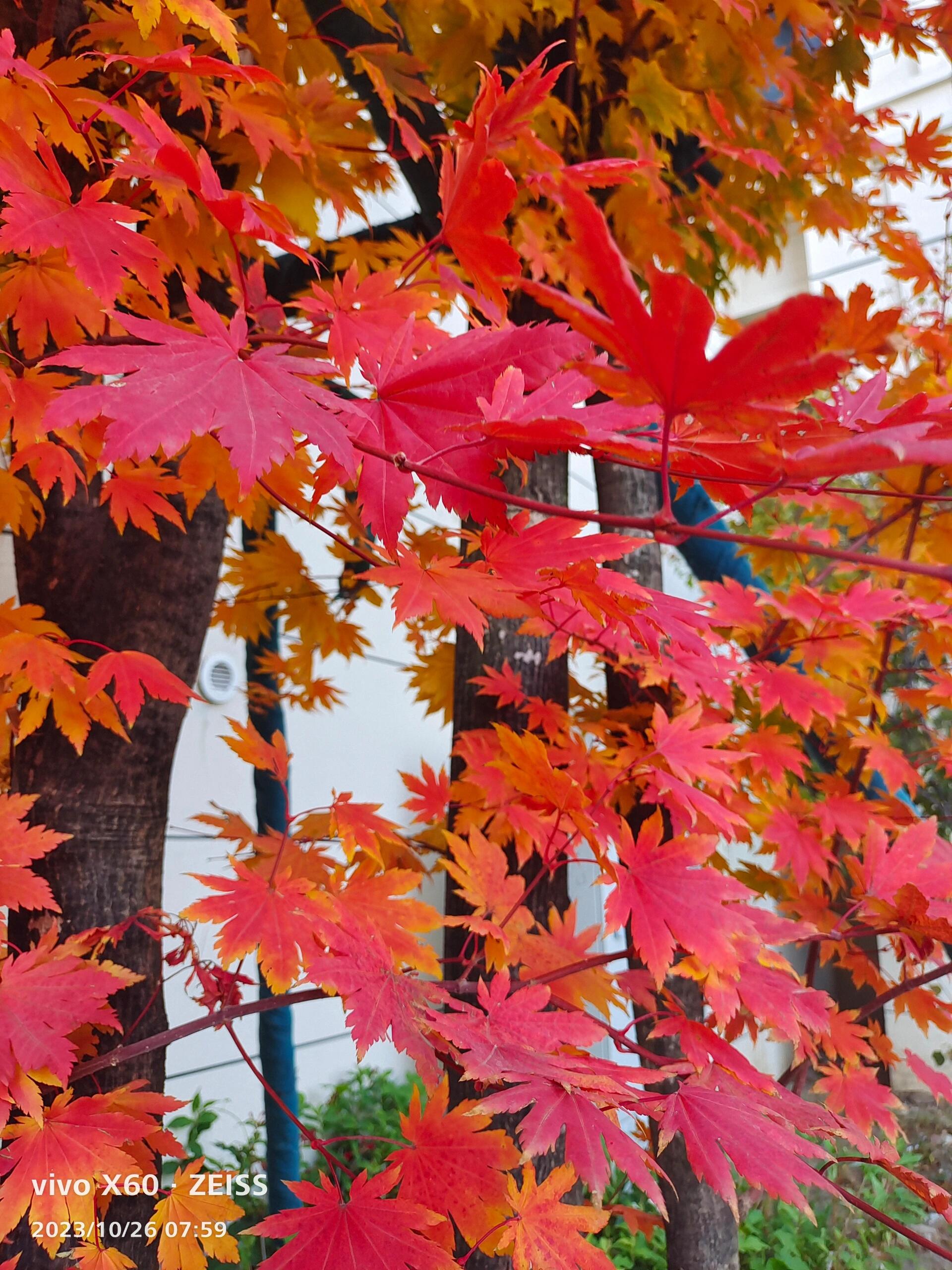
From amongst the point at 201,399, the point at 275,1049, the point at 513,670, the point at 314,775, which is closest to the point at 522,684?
the point at 513,670

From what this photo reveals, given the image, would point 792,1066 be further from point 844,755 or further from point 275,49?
point 275,49

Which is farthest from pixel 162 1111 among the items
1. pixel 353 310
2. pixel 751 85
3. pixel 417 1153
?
pixel 751 85

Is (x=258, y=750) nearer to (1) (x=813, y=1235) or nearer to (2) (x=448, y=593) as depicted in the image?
(2) (x=448, y=593)

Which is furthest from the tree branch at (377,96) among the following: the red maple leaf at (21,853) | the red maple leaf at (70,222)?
the red maple leaf at (21,853)

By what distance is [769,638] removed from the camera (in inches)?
52.1

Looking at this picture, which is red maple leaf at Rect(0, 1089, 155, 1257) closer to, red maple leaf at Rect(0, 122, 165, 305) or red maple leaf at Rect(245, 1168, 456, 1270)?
red maple leaf at Rect(245, 1168, 456, 1270)

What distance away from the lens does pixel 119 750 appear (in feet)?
3.55

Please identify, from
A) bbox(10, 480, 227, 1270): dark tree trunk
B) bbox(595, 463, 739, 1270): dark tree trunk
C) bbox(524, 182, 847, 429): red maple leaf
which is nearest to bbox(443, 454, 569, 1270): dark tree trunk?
bbox(595, 463, 739, 1270): dark tree trunk

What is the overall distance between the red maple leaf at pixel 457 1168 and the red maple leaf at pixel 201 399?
525 millimetres

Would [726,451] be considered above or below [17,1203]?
above

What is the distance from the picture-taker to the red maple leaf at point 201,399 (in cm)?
43

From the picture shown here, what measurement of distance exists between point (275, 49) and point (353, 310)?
53 centimetres

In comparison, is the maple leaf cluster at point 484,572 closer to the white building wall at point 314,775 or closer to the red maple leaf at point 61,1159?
the red maple leaf at point 61,1159

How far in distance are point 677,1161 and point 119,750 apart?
3.80 ft
